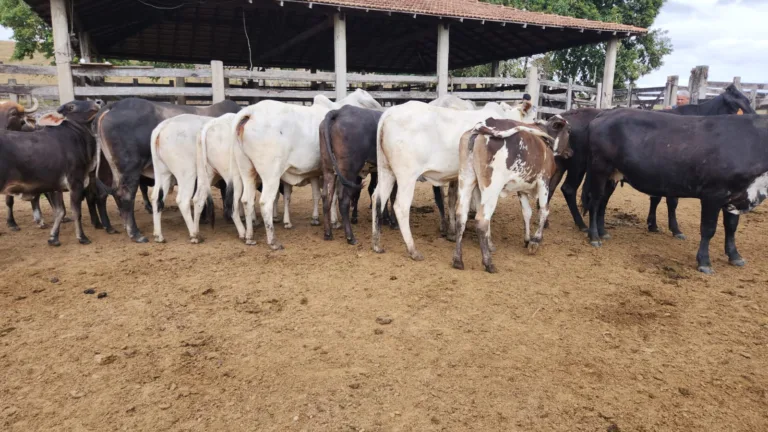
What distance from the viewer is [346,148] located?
19.5 feet

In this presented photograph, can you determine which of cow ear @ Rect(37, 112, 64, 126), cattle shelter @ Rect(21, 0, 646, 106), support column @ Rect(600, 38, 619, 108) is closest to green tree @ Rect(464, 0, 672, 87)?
cattle shelter @ Rect(21, 0, 646, 106)

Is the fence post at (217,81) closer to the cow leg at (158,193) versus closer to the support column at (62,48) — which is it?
the support column at (62,48)

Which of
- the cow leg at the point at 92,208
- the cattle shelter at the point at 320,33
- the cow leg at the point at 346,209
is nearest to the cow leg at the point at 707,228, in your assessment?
the cow leg at the point at 346,209

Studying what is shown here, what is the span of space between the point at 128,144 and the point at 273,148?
6.70 feet

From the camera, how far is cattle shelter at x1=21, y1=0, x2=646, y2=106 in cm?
1059

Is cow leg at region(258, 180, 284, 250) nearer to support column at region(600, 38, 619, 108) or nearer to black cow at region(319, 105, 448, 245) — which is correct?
black cow at region(319, 105, 448, 245)

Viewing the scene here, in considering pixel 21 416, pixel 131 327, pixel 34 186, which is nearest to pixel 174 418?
pixel 21 416

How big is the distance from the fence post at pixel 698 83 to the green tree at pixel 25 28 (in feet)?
95.4

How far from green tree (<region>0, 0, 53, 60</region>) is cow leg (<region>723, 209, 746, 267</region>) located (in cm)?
2893

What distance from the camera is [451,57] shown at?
18.2m

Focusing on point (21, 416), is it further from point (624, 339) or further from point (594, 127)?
point (594, 127)

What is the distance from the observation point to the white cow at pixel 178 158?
609cm

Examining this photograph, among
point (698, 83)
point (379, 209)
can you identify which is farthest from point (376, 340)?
point (698, 83)

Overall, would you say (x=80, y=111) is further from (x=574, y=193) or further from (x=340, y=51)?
(x=574, y=193)
